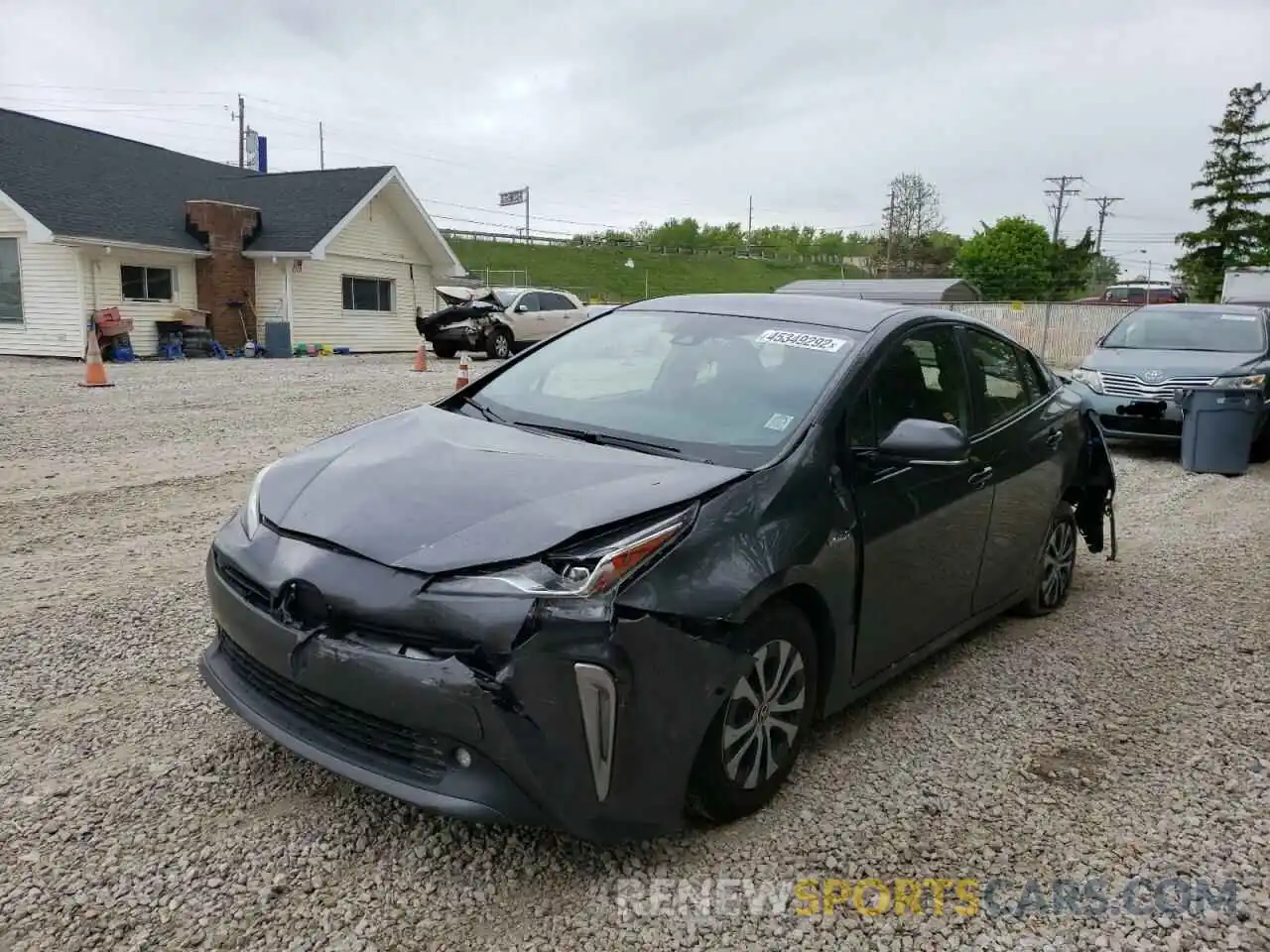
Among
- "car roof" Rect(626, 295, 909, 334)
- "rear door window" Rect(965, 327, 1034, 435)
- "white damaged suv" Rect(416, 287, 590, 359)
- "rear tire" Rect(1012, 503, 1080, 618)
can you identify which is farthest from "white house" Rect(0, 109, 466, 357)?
"rear tire" Rect(1012, 503, 1080, 618)

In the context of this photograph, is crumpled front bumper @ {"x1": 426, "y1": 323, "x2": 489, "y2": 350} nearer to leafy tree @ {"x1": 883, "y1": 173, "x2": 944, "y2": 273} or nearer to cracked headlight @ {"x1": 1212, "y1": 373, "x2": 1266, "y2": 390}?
cracked headlight @ {"x1": 1212, "y1": 373, "x2": 1266, "y2": 390}

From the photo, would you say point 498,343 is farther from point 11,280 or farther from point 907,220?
point 907,220

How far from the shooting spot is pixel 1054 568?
5.09 m

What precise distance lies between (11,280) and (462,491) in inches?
823

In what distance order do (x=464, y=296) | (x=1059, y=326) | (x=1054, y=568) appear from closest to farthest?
(x=1054, y=568)
(x=464, y=296)
(x=1059, y=326)

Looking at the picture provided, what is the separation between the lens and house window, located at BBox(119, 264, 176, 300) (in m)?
20.3

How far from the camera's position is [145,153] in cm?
2442

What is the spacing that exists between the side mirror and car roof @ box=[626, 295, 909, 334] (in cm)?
56

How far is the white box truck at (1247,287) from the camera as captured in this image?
99.3 feet

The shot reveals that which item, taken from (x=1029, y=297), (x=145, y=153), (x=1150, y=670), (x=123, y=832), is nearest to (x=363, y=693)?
(x=123, y=832)

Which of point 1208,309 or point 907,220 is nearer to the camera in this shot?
point 1208,309

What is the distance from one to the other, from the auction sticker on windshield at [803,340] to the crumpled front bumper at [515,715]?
1.45 m

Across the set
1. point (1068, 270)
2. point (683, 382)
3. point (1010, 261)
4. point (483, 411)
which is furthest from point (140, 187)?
point (1068, 270)

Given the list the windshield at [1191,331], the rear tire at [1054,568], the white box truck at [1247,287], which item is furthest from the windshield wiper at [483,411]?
the white box truck at [1247,287]
